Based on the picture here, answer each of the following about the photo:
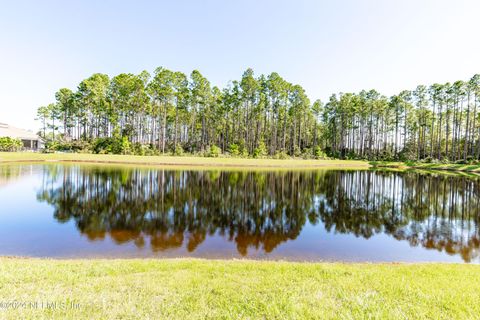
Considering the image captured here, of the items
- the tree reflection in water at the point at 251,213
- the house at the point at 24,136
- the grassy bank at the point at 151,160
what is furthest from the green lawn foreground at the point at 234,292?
the house at the point at 24,136

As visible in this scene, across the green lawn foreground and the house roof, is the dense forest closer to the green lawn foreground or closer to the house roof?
the house roof

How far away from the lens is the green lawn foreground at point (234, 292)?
340 cm

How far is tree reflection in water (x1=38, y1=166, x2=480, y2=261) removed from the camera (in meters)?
9.23

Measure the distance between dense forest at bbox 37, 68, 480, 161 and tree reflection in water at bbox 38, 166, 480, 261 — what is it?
30955 mm

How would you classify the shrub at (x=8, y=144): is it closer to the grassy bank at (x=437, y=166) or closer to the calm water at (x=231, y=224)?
the calm water at (x=231, y=224)

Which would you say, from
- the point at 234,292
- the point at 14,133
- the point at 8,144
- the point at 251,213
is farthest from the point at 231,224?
the point at 14,133

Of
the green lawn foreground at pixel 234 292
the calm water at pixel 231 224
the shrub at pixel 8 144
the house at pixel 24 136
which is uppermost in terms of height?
the house at pixel 24 136

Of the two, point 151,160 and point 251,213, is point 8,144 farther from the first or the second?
point 251,213

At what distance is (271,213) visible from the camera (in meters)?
12.7

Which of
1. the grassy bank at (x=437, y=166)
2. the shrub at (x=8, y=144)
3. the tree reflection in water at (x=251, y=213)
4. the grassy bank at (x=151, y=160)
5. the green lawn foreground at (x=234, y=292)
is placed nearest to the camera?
the green lawn foreground at (x=234, y=292)

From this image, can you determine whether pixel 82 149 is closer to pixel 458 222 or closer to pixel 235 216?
pixel 235 216

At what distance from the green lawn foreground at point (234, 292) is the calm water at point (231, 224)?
2646 mm

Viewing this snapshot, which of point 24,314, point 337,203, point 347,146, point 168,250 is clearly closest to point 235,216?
point 168,250

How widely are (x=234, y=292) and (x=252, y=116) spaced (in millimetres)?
60253
